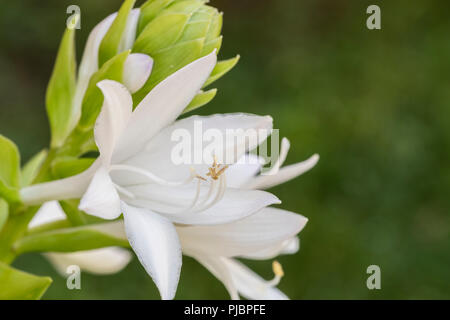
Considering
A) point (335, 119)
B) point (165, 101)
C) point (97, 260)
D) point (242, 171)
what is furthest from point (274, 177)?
point (335, 119)

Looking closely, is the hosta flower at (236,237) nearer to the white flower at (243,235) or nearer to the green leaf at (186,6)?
the white flower at (243,235)

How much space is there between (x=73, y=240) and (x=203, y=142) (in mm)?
223

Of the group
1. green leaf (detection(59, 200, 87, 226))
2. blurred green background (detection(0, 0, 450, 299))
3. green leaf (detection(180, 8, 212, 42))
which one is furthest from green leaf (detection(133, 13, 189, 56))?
blurred green background (detection(0, 0, 450, 299))

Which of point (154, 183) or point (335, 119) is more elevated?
point (154, 183)

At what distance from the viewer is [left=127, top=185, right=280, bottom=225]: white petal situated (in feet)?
2.80


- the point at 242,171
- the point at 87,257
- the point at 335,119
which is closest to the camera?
the point at 242,171

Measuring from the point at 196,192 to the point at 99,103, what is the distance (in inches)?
6.7

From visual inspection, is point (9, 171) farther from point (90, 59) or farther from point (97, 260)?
point (97, 260)

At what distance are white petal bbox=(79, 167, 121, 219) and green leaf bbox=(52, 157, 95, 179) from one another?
0.21 feet

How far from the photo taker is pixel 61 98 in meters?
1.00

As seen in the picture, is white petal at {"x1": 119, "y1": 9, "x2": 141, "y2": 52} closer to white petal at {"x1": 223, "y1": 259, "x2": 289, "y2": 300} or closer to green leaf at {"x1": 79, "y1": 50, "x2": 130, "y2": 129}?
green leaf at {"x1": 79, "y1": 50, "x2": 130, "y2": 129}

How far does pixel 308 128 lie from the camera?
10.1 ft

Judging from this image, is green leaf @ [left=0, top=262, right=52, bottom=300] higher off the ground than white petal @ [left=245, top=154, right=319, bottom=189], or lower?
lower

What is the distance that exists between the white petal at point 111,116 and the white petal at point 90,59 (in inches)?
6.8
